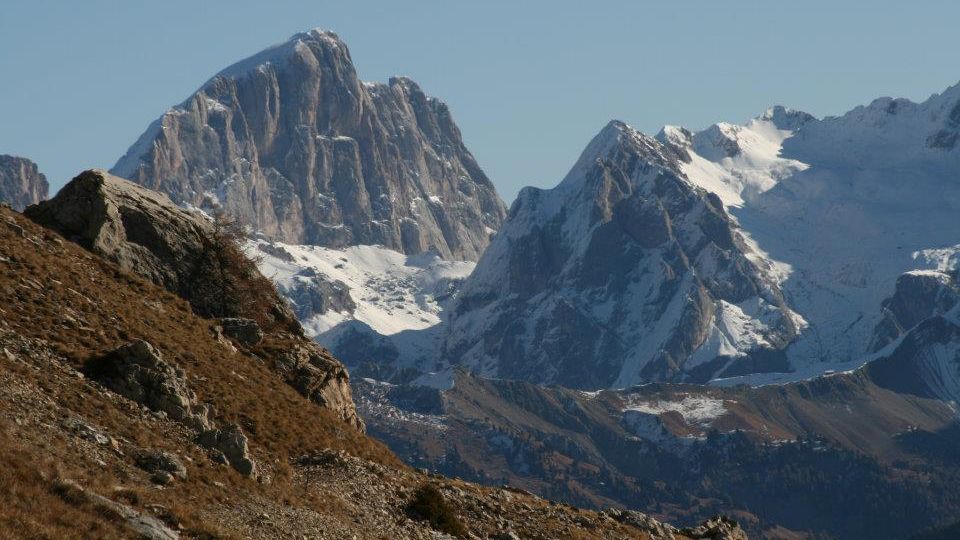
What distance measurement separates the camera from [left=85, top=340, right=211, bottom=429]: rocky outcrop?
5956 cm

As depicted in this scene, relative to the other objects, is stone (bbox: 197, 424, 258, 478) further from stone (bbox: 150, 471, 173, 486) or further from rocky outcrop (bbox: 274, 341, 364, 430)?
rocky outcrop (bbox: 274, 341, 364, 430)

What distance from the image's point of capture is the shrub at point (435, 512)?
63.0 metres

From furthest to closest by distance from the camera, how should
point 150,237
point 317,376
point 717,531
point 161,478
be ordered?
point 717,531
point 150,237
point 317,376
point 161,478

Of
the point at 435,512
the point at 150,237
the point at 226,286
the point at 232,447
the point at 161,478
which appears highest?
the point at 150,237

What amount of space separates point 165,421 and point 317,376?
22.2 m

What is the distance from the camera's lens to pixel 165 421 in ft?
193

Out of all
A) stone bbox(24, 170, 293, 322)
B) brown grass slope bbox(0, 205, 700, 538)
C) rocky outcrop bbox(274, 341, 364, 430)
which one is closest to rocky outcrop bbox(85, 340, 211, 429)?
brown grass slope bbox(0, 205, 700, 538)

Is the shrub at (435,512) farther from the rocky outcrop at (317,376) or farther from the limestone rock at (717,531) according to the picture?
the limestone rock at (717,531)

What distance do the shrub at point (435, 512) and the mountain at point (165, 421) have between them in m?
0.06

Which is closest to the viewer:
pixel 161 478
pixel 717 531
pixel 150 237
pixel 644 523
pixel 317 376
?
pixel 161 478

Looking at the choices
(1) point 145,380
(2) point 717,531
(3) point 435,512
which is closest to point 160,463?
(1) point 145,380

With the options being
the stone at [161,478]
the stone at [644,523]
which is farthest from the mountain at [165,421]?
the stone at [644,523]

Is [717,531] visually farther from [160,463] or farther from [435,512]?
[160,463]

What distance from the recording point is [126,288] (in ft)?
244
